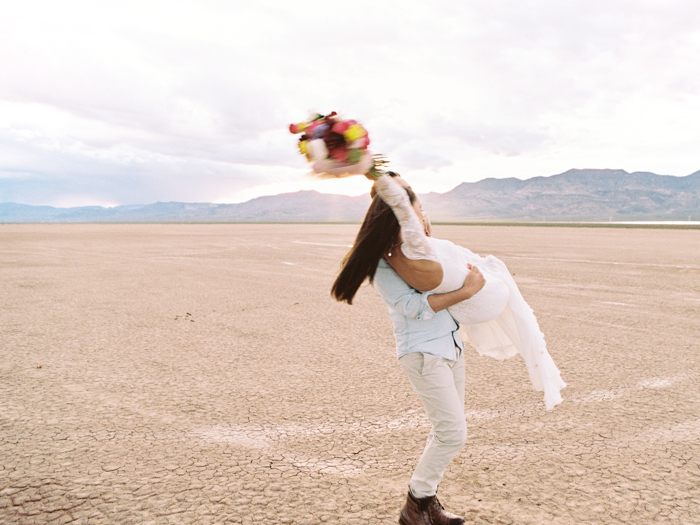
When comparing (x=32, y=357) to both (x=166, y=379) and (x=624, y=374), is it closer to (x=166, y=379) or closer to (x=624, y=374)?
(x=166, y=379)

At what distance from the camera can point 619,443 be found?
3383 mm

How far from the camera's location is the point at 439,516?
2.46 meters

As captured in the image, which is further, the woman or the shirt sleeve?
the shirt sleeve

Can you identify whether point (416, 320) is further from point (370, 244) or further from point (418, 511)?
point (418, 511)

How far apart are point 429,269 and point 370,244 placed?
285 mm

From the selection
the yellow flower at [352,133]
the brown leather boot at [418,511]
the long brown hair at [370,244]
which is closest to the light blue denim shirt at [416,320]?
the long brown hair at [370,244]

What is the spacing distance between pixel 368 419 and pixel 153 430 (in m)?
1.61

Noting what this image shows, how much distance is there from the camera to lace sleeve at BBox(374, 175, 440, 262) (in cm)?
205

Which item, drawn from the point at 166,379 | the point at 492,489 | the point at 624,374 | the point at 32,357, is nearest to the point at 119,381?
the point at 166,379

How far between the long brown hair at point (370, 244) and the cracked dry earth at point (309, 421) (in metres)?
1.32

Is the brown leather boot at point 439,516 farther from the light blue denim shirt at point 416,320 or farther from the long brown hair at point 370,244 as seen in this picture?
the long brown hair at point 370,244

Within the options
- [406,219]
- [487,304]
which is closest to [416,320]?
[487,304]

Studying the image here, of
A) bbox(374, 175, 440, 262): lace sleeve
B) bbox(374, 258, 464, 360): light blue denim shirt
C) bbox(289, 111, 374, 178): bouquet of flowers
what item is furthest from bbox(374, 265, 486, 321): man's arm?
bbox(289, 111, 374, 178): bouquet of flowers

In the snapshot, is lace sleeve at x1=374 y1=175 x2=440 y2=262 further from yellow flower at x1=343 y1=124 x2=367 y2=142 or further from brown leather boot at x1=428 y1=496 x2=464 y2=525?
brown leather boot at x1=428 y1=496 x2=464 y2=525
